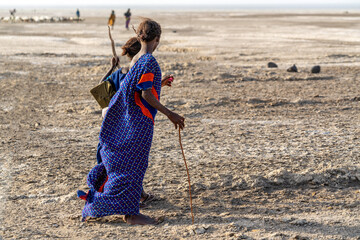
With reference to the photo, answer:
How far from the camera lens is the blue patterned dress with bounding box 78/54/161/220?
12.0ft

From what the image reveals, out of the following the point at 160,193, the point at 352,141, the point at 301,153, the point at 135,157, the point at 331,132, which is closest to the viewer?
the point at 135,157

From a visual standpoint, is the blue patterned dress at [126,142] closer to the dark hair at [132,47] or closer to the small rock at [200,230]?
the dark hair at [132,47]

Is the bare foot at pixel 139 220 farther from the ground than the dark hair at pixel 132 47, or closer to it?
closer to it

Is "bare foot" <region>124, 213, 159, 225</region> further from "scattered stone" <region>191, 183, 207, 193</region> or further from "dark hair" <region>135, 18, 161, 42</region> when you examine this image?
"dark hair" <region>135, 18, 161, 42</region>

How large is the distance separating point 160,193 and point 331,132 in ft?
9.67

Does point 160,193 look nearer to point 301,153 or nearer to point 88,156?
point 88,156

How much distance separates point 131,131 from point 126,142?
9 cm

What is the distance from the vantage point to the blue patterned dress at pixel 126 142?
366cm

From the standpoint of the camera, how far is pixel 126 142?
3.71 metres

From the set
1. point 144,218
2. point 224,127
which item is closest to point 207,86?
point 224,127

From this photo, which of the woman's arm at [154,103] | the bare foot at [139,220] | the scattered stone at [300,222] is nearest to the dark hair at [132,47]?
the woman's arm at [154,103]

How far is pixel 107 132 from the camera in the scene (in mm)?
3785

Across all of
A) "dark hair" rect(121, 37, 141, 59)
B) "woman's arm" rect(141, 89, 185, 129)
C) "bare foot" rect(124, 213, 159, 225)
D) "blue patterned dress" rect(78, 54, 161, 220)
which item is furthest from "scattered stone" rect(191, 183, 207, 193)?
"dark hair" rect(121, 37, 141, 59)

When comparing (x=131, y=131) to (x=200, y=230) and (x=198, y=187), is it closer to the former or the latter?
(x=200, y=230)
